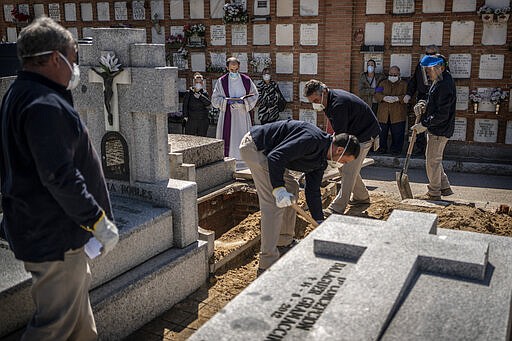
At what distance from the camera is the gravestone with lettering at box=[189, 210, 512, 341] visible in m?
2.63

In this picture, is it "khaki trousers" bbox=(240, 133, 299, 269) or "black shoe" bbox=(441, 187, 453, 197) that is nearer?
"khaki trousers" bbox=(240, 133, 299, 269)

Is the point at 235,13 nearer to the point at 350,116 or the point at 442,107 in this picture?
the point at 442,107

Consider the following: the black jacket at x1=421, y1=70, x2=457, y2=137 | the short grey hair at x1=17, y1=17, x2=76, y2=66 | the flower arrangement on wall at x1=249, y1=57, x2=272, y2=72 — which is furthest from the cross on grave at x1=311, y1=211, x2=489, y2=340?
the flower arrangement on wall at x1=249, y1=57, x2=272, y2=72

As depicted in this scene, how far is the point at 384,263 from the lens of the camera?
3.19 metres

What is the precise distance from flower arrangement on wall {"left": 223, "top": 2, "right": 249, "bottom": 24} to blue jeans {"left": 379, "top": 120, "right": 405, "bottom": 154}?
11.7ft

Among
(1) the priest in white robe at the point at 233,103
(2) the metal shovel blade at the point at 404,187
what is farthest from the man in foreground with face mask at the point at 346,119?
(1) the priest in white robe at the point at 233,103

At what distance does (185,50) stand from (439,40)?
5291mm

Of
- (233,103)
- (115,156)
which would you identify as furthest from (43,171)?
(233,103)

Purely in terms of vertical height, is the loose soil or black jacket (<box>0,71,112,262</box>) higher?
black jacket (<box>0,71,112,262</box>)

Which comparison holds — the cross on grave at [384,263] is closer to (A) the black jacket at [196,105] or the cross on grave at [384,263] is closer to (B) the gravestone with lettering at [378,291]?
(B) the gravestone with lettering at [378,291]

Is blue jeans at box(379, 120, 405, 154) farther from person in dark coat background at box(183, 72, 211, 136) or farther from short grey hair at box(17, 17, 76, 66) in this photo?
short grey hair at box(17, 17, 76, 66)

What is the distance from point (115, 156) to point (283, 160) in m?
1.64

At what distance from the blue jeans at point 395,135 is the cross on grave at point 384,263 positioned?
649 centimetres

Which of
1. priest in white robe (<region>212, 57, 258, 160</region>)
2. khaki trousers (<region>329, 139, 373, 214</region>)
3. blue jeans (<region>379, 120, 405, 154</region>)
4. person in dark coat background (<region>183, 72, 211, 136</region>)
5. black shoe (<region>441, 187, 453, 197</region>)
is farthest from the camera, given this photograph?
person in dark coat background (<region>183, 72, 211, 136</region>)
